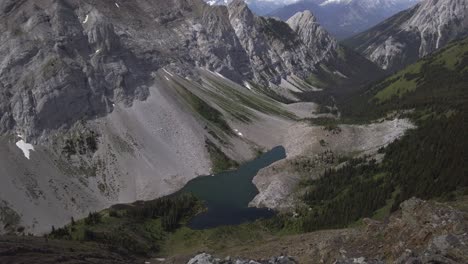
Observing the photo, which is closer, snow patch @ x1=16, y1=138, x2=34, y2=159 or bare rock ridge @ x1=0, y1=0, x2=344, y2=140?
snow patch @ x1=16, y1=138, x2=34, y2=159

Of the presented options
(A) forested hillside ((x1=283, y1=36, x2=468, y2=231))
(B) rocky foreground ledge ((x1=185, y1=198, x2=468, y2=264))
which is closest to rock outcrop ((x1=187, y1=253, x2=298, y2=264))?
(B) rocky foreground ledge ((x1=185, y1=198, x2=468, y2=264))

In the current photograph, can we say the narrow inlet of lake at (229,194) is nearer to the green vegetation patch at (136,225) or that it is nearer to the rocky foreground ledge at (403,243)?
the green vegetation patch at (136,225)

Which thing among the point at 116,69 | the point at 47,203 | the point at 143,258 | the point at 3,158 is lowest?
Answer: the point at 143,258

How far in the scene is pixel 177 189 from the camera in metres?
151

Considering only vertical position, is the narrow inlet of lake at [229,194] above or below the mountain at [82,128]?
below

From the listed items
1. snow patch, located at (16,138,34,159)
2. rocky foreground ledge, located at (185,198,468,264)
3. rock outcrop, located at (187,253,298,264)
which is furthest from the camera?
snow patch, located at (16,138,34,159)

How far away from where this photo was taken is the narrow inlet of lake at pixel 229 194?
5037 inches

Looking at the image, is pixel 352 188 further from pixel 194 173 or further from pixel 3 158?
pixel 3 158

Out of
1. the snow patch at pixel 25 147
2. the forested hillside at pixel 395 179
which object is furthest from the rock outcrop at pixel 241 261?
the snow patch at pixel 25 147

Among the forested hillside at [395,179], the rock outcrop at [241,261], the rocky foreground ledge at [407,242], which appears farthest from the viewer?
the forested hillside at [395,179]

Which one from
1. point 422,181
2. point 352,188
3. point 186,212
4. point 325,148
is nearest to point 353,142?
point 325,148

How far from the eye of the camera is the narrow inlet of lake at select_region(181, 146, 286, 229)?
127938 millimetres

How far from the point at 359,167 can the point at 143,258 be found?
236ft

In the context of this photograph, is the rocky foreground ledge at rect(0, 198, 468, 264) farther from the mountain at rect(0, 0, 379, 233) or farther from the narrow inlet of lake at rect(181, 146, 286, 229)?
the mountain at rect(0, 0, 379, 233)
